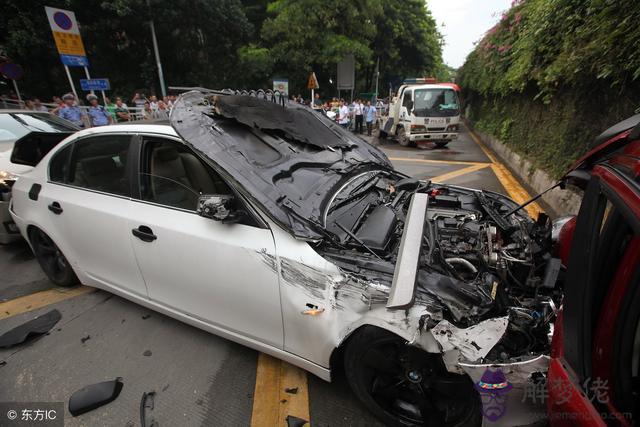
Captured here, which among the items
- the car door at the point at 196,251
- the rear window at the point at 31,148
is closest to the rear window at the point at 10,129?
the rear window at the point at 31,148

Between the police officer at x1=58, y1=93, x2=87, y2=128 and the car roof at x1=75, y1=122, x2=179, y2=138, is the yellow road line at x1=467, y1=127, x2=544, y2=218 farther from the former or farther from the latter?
the police officer at x1=58, y1=93, x2=87, y2=128

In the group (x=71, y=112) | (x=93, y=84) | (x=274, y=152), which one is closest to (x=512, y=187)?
(x=274, y=152)

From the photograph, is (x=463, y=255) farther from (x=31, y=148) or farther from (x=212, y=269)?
(x=31, y=148)

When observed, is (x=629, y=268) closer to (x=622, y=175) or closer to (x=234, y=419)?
(x=622, y=175)

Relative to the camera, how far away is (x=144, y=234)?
7.01 feet

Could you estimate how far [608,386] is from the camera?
40.9 inches

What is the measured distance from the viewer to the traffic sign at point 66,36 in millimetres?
9414

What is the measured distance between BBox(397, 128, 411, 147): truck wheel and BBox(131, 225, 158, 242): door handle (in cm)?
980

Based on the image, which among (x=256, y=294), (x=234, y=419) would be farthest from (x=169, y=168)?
(x=234, y=419)

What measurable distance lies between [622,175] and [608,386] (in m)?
0.70

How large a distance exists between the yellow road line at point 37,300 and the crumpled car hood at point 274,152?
2327mm

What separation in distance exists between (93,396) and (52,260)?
186cm

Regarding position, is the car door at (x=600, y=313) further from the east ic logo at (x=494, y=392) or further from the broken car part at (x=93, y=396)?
the broken car part at (x=93, y=396)

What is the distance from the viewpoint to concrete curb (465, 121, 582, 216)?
14.1ft
